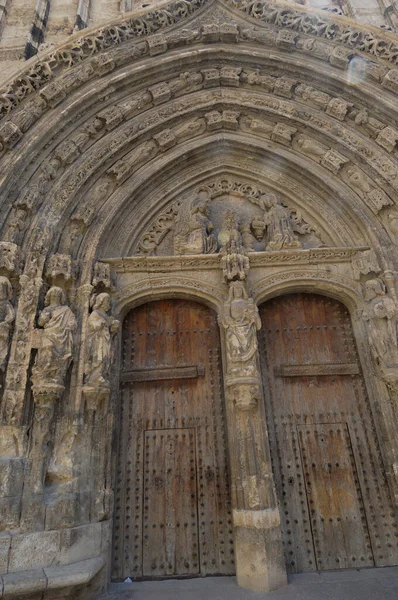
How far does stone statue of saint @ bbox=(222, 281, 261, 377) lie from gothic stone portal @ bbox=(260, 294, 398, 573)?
25.3 inches

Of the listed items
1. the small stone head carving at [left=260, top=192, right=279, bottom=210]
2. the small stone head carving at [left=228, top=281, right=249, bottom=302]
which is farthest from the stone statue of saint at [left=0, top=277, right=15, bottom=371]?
the small stone head carving at [left=260, top=192, right=279, bottom=210]

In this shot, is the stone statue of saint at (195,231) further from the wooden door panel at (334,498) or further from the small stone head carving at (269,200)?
the wooden door panel at (334,498)

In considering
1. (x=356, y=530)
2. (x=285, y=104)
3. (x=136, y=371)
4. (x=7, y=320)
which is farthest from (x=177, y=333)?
(x=285, y=104)

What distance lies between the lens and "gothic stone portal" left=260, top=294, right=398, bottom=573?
168 inches

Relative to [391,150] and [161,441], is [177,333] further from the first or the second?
[391,150]

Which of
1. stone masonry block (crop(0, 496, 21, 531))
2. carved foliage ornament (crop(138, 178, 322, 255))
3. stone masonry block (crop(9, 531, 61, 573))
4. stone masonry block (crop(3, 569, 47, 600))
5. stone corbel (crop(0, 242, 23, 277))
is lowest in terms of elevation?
stone masonry block (crop(3, 569, 47, 600))

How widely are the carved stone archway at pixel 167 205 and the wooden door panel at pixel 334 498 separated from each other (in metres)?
0.51

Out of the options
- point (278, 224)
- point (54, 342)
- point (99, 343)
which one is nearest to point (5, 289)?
point (54, 342)

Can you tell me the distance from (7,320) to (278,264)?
358cm

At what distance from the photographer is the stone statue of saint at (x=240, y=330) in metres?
4.57

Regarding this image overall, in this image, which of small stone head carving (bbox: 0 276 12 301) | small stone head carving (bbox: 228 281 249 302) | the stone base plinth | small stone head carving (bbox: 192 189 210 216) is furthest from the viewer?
small stone head carving (bbox: 192 189 210 216)

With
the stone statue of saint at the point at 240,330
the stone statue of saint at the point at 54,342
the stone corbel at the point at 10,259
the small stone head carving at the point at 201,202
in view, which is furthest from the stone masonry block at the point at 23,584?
the small stone head carving at the point at 201,202

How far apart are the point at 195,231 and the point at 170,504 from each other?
144 inches

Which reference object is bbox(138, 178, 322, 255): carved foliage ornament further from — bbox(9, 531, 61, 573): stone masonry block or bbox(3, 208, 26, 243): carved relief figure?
bbox(9, 531, 61, 573): stone masonry block
